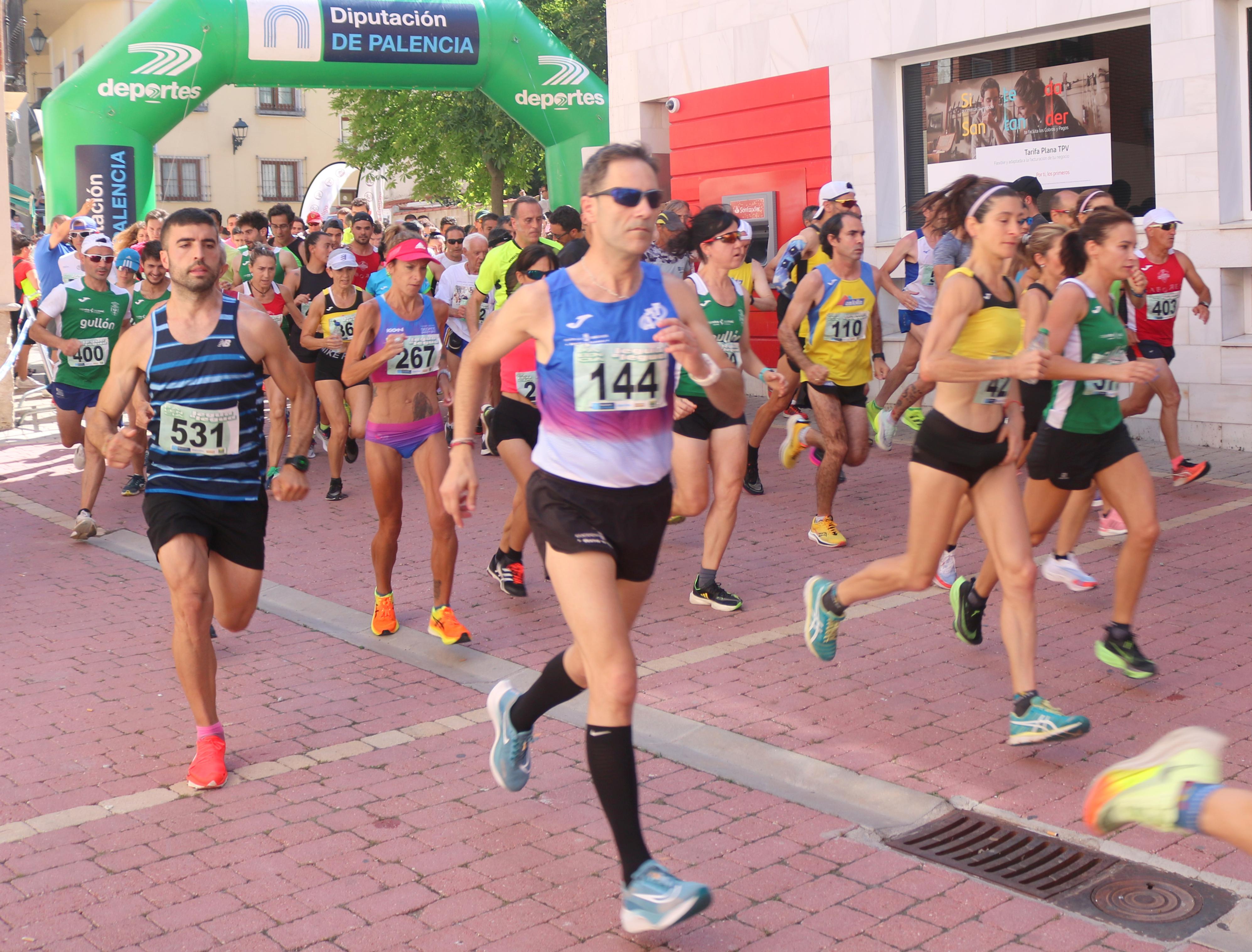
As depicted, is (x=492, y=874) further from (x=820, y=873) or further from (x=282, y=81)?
(x=282, y=81)

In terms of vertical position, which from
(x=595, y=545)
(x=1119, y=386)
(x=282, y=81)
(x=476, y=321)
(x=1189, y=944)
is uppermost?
(x=282, y=81)

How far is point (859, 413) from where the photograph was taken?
8.60 m

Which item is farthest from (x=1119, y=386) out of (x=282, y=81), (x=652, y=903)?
(x=282, y=81)

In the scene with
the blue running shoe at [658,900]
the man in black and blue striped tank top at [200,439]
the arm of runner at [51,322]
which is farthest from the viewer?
the arm of runner at [51,322]

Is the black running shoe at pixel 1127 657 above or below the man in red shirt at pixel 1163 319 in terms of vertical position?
below

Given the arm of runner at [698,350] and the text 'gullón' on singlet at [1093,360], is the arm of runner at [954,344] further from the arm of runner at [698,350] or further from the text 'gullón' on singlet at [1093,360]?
the arm of runner at [698,350]

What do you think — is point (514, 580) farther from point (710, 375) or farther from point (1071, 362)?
point (710, 375)

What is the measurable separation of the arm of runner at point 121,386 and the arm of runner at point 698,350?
2.17 m

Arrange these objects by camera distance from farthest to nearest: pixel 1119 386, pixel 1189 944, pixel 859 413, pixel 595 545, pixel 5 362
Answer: pixel 5 362 → pixel 859 413 → pixel 1119 386 → pixel 595 545 → pixel 1189 944

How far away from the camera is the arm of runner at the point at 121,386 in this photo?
202 inches

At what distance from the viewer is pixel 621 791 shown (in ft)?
12.1

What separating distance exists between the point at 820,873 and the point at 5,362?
45.9 feet

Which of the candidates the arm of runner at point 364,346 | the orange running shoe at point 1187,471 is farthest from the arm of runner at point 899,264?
the arm of runner at point 364,346

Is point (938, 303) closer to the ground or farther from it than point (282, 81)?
closer to the ground
